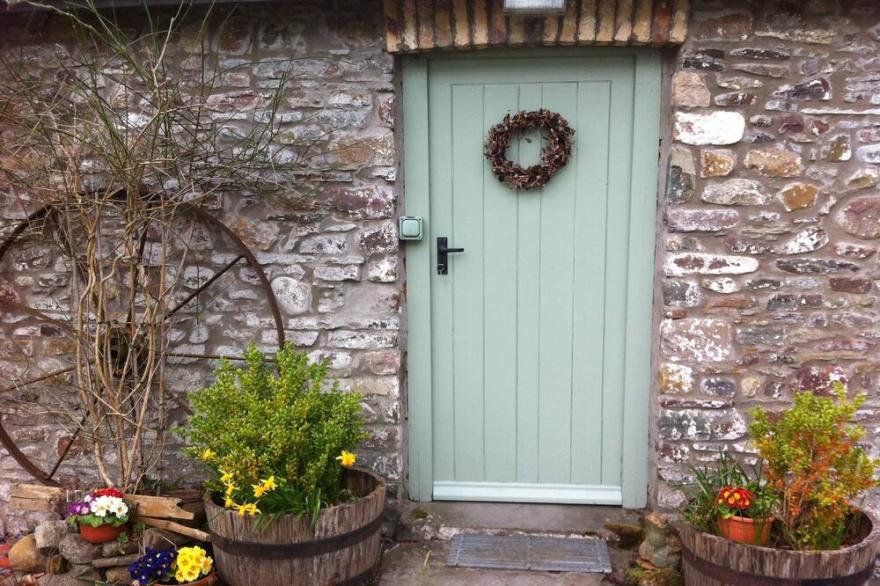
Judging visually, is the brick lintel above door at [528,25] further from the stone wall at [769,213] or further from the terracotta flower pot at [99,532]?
the terracotta flower pot at [99,532]

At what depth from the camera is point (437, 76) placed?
11.2ft

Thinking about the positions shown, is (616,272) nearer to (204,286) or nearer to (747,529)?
(747,529)

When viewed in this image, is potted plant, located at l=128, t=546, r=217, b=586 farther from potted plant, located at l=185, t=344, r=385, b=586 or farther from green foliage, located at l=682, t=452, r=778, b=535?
green foliage, located at l=682, t=452, r=778, b=535

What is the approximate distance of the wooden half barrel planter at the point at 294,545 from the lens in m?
2.73

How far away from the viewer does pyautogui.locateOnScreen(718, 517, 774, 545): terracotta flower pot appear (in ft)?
8.61

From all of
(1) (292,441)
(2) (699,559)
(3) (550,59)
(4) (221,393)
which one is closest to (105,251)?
(4) (221,393)

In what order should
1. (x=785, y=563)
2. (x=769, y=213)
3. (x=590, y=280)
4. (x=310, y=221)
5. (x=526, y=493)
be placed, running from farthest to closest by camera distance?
(x=526, y=493)
(x=590, y=280)
(x=310, y=221)
(x=769, y=213)
(x=785, y=563)

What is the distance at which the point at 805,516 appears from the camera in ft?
8.60

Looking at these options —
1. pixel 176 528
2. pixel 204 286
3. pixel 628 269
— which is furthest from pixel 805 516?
pixel 204 286

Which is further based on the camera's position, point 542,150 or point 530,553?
point 542,150

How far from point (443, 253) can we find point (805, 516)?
1882 mm

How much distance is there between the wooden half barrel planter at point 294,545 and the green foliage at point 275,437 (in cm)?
6

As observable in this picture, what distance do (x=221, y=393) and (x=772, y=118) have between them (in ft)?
8.57

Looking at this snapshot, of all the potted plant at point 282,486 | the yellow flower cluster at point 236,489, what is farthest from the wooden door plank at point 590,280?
the yellow flower cluster at point 236,489
